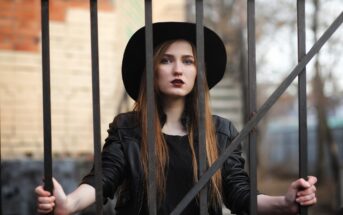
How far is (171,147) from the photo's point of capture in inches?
81.5

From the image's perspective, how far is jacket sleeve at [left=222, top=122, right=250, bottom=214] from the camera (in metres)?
1.99

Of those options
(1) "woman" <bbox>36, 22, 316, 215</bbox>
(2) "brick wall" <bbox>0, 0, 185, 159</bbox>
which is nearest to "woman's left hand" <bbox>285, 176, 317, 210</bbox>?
(1) "woman" <bbox>36, 22, 316, 215</bbox>

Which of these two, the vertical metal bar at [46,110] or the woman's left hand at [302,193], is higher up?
the vertical metal bar at [46,110]

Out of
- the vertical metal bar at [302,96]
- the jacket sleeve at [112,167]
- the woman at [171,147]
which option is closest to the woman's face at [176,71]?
the woman at [171,147]

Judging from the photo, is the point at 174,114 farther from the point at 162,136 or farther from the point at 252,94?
the point at 252,94

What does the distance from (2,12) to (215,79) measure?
3.40 meters

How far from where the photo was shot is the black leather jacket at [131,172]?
1.98 meters

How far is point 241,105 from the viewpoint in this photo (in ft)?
34.4

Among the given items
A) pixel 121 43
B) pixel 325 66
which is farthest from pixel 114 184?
pixel 325 66

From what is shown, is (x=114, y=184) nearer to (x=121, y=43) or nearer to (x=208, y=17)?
(x=121, y=43)

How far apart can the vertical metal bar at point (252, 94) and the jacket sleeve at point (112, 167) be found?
0.51 metres

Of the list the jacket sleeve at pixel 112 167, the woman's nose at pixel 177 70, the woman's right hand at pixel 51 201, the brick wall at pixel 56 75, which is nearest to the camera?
the woman's right hand at pixel 51 201

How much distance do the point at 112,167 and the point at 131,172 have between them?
79 millimetres

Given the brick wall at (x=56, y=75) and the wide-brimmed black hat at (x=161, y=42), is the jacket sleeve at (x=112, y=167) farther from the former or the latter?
the brick wall at (x=56, y=75)
